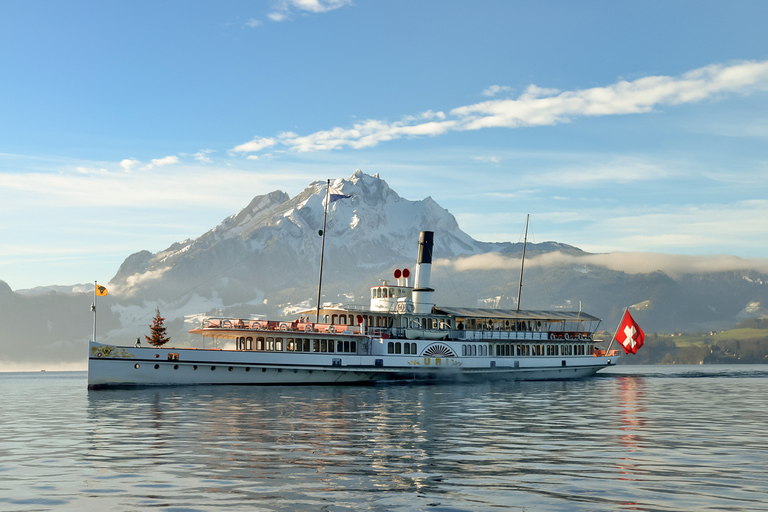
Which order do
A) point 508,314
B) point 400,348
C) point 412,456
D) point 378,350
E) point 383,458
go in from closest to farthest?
point 383,458
point 412,456
point 378,350
point 400,348
point 508,314

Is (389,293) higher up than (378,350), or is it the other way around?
(389,293)

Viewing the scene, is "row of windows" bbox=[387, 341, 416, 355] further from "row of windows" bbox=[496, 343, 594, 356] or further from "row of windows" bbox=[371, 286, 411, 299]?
"row of windows" bbox=[496, 343, 594, 356]

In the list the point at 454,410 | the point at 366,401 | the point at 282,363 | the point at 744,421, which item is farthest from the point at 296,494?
the point at 282,363

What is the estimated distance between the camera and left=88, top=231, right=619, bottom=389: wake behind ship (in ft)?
184

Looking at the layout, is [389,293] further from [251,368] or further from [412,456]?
[412,456]

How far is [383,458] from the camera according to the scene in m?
21.4

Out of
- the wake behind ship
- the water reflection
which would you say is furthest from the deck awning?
the water reflection

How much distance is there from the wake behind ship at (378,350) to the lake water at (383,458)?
15426 millimetres

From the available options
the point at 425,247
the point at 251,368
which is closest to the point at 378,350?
the point at 251,368

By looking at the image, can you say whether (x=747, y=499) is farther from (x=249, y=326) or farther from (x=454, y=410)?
(x=249, y=326)

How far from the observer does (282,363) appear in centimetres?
5888

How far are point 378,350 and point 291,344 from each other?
28.3 feet

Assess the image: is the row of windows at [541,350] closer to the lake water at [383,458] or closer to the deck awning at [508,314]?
the deck awning at [508,314]

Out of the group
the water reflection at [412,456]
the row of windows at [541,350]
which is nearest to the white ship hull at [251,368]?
the row of windows at [541,350]
